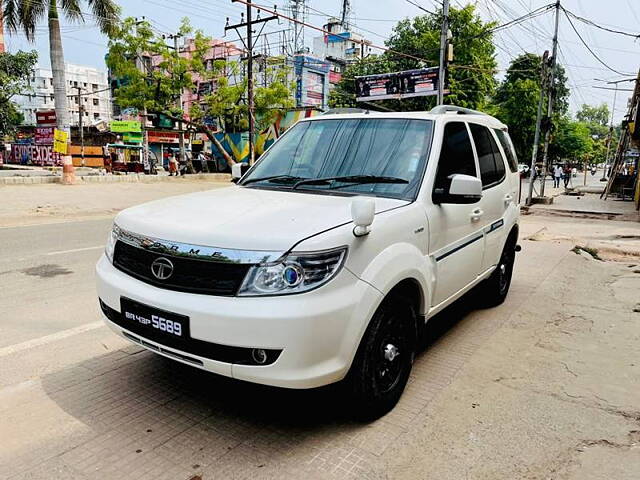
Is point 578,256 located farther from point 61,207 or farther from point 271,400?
point 61,207

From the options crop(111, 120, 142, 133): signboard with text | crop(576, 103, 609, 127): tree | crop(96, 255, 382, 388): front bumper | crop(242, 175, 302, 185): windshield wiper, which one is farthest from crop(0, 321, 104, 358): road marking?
crop(576, 103, 609, 127): tree

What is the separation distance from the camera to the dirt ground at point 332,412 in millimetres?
2586

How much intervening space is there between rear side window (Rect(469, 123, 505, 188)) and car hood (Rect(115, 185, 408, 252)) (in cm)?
160

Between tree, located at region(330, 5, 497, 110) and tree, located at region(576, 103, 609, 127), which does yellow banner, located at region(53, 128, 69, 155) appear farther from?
tree, located at region(576, 103, 609, 127)

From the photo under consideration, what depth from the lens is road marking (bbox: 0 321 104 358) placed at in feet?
12.9

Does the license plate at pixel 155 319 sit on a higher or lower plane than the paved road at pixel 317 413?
higher

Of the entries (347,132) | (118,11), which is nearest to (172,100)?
(118,11)

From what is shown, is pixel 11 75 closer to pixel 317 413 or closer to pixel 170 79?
pixel 170 79

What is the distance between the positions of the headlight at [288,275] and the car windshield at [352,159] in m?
1.05

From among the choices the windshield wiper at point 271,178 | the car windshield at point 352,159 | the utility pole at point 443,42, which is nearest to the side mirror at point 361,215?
the car windshield at point 352,159

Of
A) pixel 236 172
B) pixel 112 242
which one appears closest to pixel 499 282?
pixel 236 172

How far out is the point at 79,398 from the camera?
320 centimetres

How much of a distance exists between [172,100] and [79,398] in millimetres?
30433

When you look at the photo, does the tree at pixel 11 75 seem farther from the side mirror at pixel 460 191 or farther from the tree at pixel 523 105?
the tree at pixel 523 105
